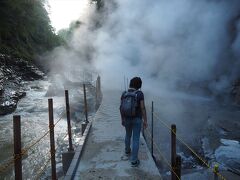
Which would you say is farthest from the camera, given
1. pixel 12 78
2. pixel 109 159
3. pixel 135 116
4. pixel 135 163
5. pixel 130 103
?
pixel 12 78

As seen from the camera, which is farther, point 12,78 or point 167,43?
point 167,43

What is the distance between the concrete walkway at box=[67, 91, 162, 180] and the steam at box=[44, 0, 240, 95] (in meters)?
8.69

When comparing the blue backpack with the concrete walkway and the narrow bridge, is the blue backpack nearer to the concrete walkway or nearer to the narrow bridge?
the narrow bridge

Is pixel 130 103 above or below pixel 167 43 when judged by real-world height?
below

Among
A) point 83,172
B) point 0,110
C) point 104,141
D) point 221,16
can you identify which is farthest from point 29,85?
point 83,172

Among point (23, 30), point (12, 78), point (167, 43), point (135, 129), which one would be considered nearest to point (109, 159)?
point (135, 129)

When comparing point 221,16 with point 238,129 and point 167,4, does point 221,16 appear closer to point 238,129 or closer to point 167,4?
point 167,4

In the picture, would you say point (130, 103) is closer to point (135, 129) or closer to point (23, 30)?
point (135, 129)

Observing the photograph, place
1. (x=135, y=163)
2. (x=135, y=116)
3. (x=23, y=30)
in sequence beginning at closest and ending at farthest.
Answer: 1. (x=135, y=116)
2. (x=135, y=163)
3. (x=23, y=30)

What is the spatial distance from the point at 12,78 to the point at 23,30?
1033cm

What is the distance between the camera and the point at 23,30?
27.5 m

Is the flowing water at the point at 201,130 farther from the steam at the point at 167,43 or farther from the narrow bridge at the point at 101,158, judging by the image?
the steam at the point at 167,43

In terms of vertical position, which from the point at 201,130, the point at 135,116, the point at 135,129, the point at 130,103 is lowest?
the point at 201,130

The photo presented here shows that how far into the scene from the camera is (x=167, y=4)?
1895cm
